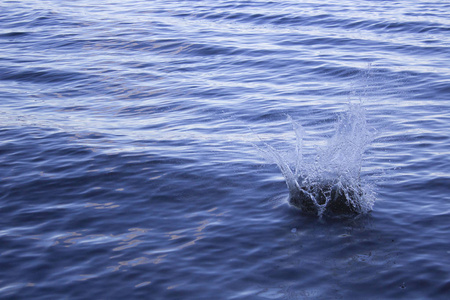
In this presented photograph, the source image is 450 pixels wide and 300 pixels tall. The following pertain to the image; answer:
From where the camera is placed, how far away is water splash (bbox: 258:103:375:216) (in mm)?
7922

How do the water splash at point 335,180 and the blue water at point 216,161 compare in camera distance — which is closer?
the blue water at point 216,161

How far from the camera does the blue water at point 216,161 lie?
6.62 m

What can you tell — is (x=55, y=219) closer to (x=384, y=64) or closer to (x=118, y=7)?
(x=384, y=64)

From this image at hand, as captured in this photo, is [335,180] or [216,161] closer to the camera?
[335,180]

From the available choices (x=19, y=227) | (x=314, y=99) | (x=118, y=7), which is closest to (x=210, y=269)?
(x=19, y=227)

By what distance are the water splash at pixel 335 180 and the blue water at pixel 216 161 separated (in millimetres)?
173

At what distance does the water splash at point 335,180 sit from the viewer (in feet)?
26.0

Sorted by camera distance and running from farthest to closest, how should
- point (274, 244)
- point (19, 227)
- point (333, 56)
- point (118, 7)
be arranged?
point (118, 7), point (333, 56), point (19, 227), point (274, 244)

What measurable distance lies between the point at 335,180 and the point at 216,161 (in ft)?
7.89

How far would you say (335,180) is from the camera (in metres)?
8.11

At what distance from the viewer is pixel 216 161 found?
32.4ft

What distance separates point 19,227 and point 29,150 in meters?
3.06

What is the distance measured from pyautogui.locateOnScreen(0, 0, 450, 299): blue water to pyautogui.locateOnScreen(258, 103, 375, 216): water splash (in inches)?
6.8

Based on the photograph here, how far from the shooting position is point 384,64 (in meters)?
14.8
